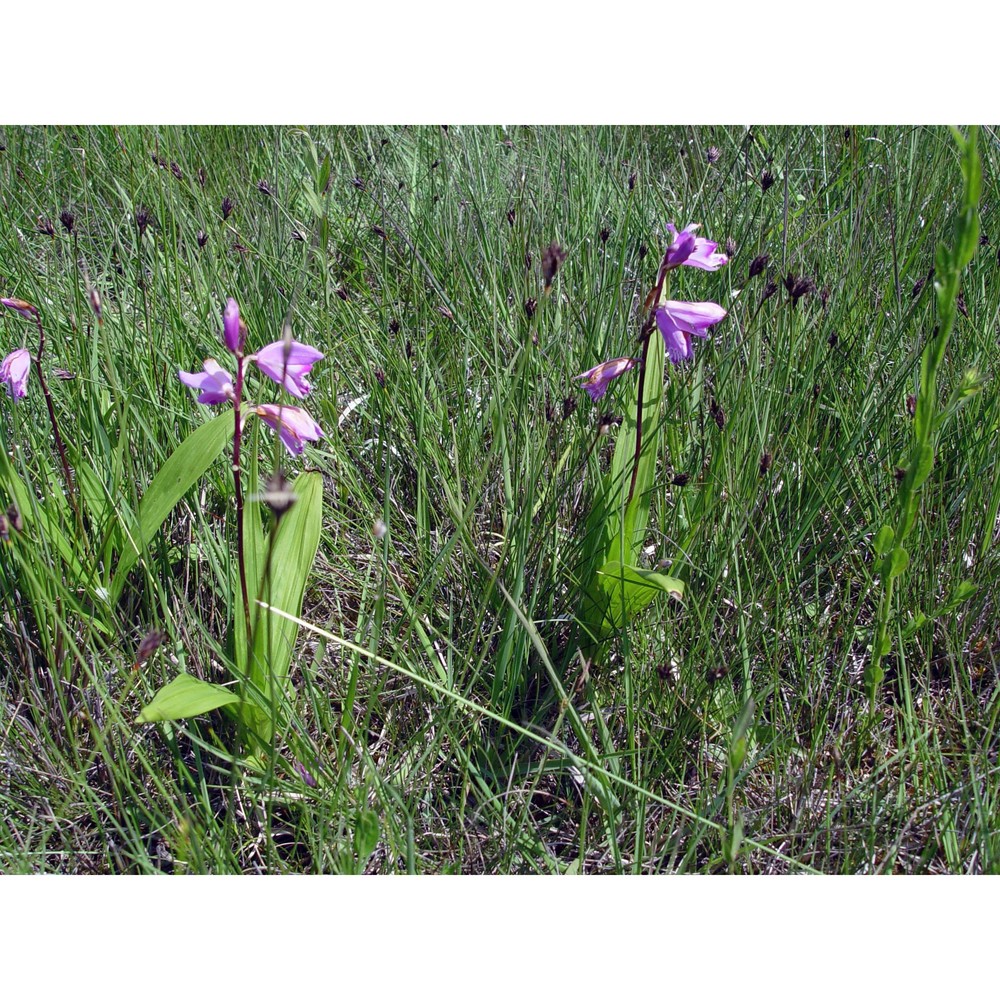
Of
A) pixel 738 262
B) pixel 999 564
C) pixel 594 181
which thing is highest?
pixel 594 181

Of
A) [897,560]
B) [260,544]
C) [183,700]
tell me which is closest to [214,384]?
[260,544]

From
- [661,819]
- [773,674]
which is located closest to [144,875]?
[661,819]

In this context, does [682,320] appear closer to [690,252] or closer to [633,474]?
[690,252]

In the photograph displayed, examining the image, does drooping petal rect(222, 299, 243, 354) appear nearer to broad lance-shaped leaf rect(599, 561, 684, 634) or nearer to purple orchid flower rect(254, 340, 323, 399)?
purple orchid flower rect(254, 340, 323, 399)

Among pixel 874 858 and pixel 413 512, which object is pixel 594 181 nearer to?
pixel 413 512

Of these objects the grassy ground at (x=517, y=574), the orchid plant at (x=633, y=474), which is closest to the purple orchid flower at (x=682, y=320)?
the orchid plant at (x=633, y=474)

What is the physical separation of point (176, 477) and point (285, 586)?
10.6 inches

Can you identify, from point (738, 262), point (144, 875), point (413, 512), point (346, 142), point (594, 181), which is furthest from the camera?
point (346, 142)

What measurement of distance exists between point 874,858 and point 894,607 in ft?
1.60

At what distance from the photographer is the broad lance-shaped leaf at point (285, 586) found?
1.24 metres

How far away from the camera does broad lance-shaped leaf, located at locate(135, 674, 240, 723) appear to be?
3.39 ft

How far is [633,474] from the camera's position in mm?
1354

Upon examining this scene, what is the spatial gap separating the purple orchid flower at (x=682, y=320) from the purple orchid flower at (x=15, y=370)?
1.17 metres

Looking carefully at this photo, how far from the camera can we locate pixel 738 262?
2.12 metres
